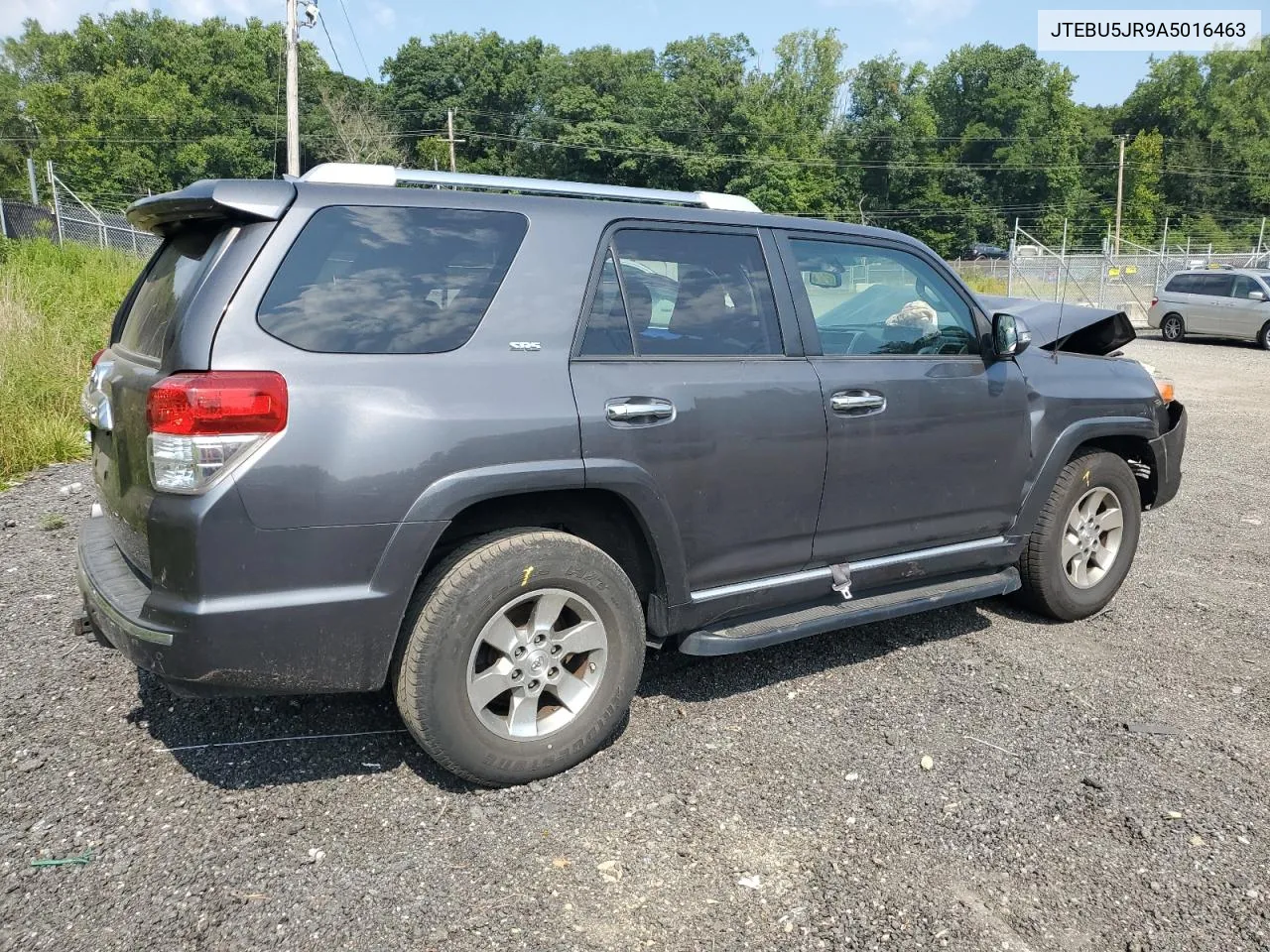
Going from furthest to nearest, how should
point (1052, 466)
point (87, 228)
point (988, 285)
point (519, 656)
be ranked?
point (988, 285), point (87, 228), point (1052, 466), point (519, 656)

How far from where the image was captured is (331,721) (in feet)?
11.8

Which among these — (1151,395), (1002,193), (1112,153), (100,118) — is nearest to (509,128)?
(100,118)

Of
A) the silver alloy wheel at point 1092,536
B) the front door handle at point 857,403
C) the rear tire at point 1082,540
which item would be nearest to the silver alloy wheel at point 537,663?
the front door handle at point 857,403

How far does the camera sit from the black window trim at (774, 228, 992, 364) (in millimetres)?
3801

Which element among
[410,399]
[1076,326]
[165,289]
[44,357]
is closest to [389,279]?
[410,399]

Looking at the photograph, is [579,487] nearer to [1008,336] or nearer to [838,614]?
[838,614]

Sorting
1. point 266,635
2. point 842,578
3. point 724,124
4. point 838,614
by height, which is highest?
point 724,124

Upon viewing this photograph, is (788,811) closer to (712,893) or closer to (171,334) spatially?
(712,893)

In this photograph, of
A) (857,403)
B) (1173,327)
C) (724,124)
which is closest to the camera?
(857,403)

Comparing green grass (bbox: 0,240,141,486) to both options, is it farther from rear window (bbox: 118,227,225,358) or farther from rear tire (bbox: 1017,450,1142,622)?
rear tire (bbox: 1017,450,1142,622)

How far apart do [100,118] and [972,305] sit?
272 ft

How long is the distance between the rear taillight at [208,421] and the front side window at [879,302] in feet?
7.07

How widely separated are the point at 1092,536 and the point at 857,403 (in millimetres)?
1839

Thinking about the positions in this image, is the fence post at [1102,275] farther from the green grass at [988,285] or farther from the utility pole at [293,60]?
the utility pole at [293,60]
